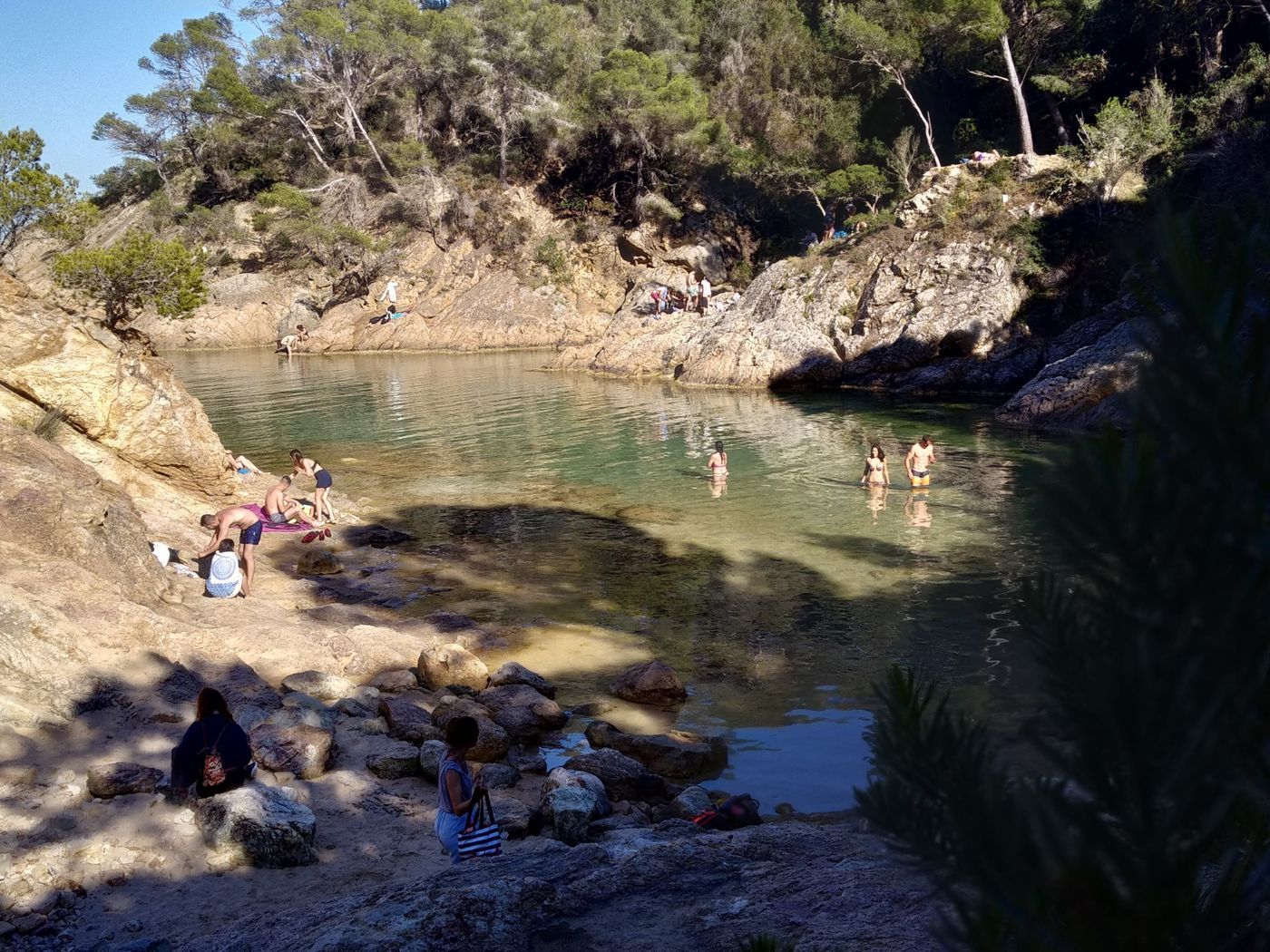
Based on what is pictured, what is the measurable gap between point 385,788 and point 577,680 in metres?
3.30

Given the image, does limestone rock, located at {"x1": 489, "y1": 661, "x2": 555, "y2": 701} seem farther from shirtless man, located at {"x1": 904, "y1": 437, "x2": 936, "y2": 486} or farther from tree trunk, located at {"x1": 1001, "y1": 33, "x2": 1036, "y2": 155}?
tree trunk, located at {"x1": 1001, "y1": 33, "x2": 1036, "y2": 155}

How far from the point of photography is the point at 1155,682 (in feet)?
4.83

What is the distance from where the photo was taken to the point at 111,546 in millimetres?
10555

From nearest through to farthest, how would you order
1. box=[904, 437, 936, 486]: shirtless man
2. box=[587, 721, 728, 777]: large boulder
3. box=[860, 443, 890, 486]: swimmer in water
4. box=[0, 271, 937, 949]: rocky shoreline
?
box=[0, 271, 937, 949]: rocky shoreline
box=[587, 721, 728, 777]: large boulder
box=[860, 443, 890, 486]: swimmer in water
box=[904, 437, 936, 486]: shirtless man

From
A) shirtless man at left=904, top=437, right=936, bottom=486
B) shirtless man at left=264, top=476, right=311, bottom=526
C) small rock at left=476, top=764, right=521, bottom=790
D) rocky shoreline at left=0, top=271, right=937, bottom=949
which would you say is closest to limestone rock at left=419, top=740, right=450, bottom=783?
rocky shoreline at left=0, top=271, right=937, bottom=949

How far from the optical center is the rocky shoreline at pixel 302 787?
4.75 meters

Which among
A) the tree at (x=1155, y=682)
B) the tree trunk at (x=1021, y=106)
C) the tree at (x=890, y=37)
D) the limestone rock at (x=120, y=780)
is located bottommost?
the limestone rock at (x=120, y=780)

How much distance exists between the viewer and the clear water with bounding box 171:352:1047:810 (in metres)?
9.55

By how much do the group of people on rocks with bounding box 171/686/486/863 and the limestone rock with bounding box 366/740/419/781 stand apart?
1.08 m

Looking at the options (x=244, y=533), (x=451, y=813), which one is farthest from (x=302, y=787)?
(x=244, y=533)

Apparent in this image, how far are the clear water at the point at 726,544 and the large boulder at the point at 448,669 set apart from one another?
885 millimetres

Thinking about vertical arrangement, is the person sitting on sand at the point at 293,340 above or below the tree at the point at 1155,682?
above

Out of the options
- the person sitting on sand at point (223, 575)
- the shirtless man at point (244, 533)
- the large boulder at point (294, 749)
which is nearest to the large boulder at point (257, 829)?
the large boulder at point (294, 749)

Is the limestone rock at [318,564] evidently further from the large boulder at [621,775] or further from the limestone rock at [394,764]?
the large boulder at [621,775]
